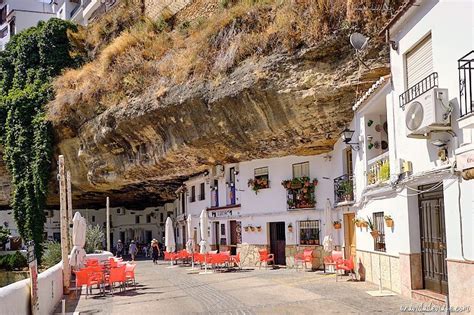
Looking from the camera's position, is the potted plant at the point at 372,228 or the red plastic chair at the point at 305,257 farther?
the red plastic chair at the point at 305,257

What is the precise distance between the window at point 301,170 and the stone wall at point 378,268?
6.67 metres

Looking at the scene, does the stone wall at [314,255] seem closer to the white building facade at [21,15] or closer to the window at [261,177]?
the window at [261,177]

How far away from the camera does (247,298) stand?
45.6 feet

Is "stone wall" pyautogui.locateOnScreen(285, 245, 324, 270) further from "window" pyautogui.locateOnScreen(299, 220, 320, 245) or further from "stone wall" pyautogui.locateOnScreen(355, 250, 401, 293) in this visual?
"stone wall" pyautogui.locateOnScreen(355, 250, 401, 293)

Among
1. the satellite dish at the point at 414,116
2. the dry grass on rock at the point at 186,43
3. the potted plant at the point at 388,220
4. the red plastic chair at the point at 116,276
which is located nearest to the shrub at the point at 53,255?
the dry grass on rock at the point at 186,43

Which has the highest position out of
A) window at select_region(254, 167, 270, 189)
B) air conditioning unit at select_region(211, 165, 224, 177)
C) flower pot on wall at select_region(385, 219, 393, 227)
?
air conditioning unit at select_region(211, 165, 224, 177)

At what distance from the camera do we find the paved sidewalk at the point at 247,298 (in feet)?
39.5

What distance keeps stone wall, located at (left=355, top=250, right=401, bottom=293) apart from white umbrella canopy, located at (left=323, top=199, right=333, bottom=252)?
2.56m

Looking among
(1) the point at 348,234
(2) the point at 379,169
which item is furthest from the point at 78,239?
(2) the point at 379,169

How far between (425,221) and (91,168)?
22667mm

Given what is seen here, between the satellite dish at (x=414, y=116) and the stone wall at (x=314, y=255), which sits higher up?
the satellite dish at (x=414, y=116)

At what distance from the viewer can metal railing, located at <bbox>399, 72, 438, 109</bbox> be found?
412 inches

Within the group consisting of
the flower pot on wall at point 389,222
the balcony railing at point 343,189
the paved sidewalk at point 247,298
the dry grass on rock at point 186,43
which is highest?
the dry grass on rock at point 186,43

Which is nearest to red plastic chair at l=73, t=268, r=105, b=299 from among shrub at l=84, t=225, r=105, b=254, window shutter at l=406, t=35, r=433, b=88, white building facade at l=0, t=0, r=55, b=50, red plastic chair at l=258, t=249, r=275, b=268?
red plastic chair at l=258, t=249, r=275, b=268
